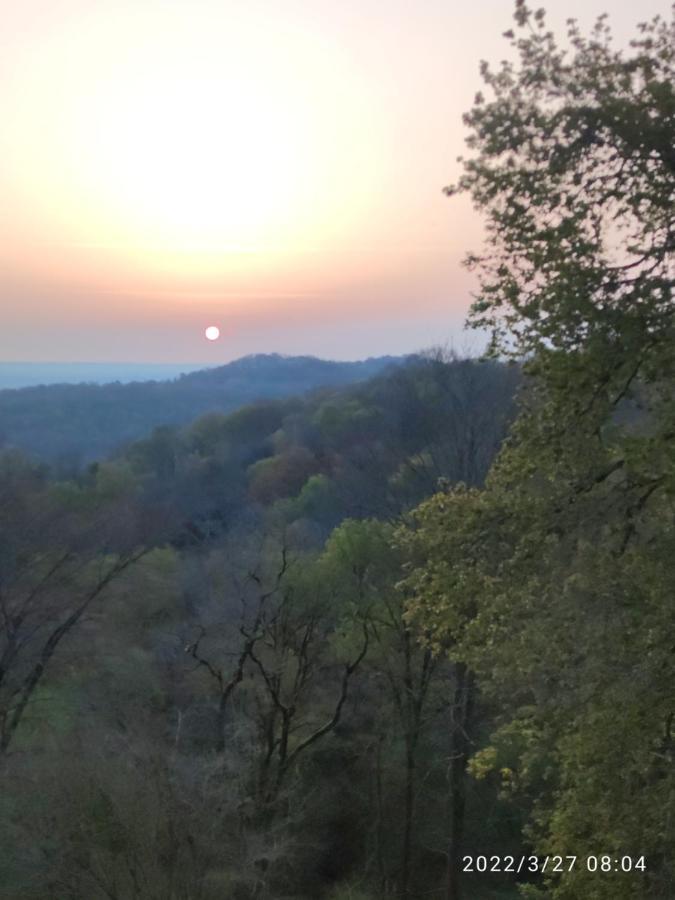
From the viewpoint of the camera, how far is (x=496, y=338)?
540 centimetres

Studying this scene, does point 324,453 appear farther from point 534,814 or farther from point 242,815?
point 534,814

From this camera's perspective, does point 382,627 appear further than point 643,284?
Yes

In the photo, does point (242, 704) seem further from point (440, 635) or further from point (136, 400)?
point (136, 400)

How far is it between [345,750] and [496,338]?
12032 mm

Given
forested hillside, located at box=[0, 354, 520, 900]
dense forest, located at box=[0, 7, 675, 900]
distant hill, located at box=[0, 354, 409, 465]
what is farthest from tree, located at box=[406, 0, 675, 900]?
distant hill, located at box=[0, 354, 409, 465]

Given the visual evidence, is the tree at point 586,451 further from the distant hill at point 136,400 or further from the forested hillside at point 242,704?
the distant hill at point 136,400

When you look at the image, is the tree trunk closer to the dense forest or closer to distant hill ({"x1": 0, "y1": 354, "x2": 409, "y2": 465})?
the dense forest

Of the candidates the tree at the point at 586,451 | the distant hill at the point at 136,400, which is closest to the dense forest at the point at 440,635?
the tree at the point at 586,451

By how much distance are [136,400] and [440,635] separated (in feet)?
225

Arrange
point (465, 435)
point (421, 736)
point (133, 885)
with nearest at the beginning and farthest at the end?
point (133, 885)
point (465, 435)
point (421, 736)

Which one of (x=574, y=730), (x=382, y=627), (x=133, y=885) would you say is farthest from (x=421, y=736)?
(x=574, y=730)

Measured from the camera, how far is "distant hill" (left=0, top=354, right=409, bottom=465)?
183 ft

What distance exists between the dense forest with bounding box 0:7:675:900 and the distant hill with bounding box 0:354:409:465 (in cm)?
2578

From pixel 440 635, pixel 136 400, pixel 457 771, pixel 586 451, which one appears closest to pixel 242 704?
pixel 457 771
